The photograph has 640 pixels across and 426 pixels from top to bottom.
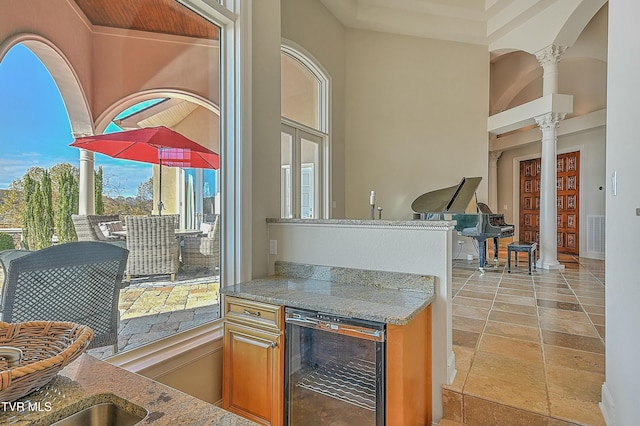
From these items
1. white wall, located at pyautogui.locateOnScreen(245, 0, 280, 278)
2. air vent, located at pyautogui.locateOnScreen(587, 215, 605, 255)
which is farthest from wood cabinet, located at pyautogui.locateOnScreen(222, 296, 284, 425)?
air vent, located at pyautogui.locateOnScreen(587, 215, 605, 255)

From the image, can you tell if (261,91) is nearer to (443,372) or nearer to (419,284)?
(419,284)

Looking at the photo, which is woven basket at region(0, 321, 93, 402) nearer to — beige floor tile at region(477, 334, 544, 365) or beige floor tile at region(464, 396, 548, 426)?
beige floor tile at region(464, 396, 548, 426)

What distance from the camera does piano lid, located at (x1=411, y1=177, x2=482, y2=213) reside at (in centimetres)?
541

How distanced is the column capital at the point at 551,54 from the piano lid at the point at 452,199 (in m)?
2.40

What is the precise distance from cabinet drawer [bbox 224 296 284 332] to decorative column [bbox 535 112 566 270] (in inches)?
224

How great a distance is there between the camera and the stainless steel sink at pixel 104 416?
79 centimetres

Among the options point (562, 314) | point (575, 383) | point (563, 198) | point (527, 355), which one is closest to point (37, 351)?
point (575, 383)

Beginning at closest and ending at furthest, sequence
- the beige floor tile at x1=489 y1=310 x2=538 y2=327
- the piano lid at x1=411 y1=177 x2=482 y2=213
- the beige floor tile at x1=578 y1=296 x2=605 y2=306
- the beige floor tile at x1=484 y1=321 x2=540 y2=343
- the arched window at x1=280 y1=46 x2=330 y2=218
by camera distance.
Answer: the beige floor tile at x1=484 y1=321 x2=540 y2=343
the beige floor tile at x1=489 y1=310 x2=538 y2=327
the beige floor tile at x1=578 y1=296 x2=605 y2=306
the arched window at x1=280 y1=46 x2=330 y2=218
the piano lid at x1=411 y1=177 x2=482 y2=213

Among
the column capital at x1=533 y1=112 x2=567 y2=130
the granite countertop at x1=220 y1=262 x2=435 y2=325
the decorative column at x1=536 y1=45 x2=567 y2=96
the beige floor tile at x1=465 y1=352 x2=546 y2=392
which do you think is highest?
the decorative column at x1=536 y1=45 x2=567 y2=96

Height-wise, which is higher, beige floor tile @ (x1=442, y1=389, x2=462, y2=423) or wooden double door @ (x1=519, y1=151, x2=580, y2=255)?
wooden double door @ (x1=519, y1=151, x2=580, y2=255)

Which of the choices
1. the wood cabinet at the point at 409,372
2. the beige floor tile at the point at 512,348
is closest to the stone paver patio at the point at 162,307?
the wood cabinet at the point at 409,372

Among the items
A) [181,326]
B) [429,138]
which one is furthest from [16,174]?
[429,138]

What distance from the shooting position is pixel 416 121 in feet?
21.6

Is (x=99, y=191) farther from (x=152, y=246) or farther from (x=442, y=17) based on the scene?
(x=442, y=17)
